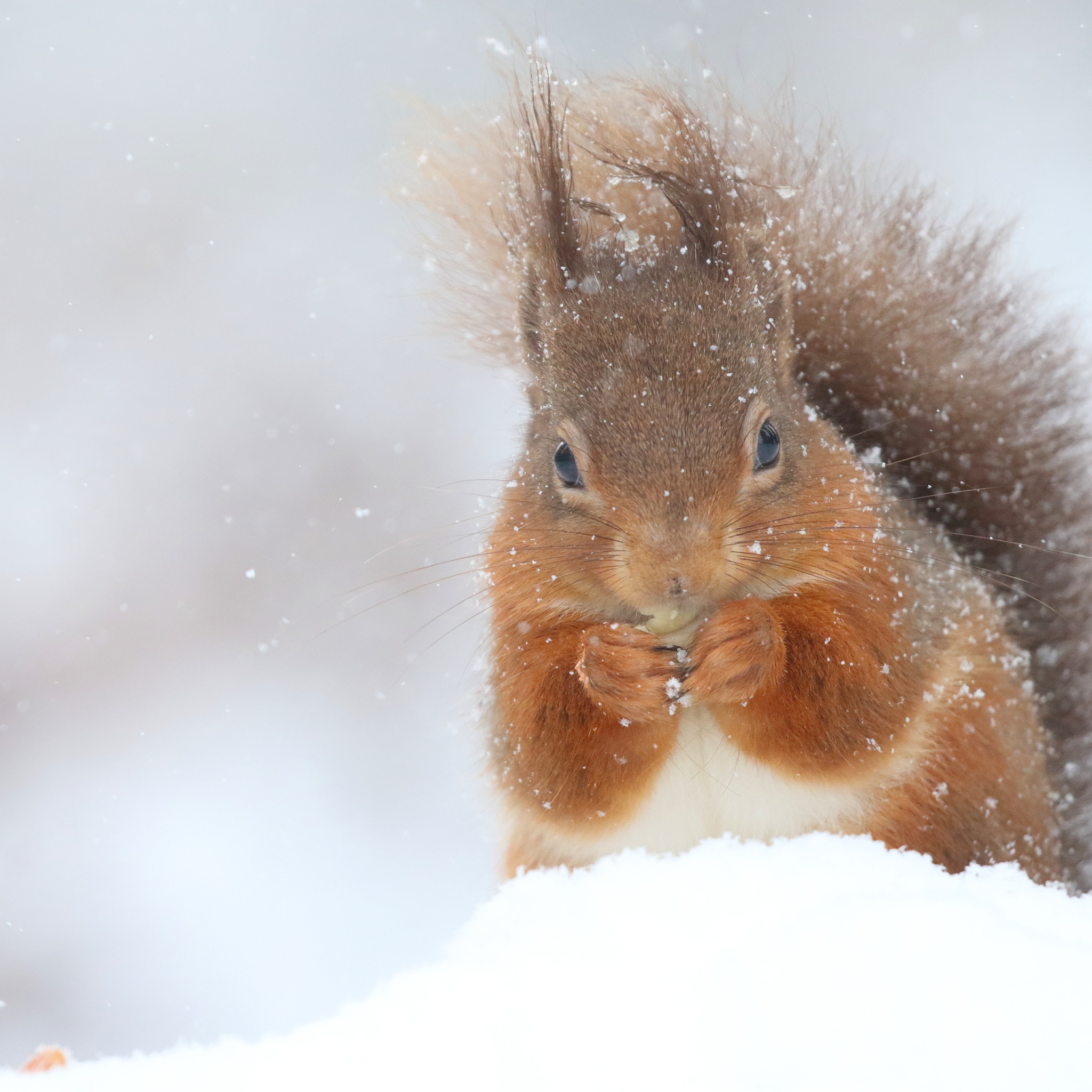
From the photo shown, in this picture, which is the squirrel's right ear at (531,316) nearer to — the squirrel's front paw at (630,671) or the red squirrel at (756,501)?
the red squirrel at (756,501)

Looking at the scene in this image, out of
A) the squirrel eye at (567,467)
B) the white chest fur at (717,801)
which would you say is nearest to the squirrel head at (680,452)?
the squirrel eye at (567,467)

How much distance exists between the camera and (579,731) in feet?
4.72

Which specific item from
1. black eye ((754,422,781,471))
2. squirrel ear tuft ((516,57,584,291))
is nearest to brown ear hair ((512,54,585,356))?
squirrel ear tuft ((516,57,584,291))

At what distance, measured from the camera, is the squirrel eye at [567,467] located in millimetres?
1397

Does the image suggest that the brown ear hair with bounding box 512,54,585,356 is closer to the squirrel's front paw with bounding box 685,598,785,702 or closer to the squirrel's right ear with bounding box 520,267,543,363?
the squirrel's right ear with bounding box 520,267,543,363

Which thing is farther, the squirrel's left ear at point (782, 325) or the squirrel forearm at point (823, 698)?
the squirrel's left ear at point (782, 325)

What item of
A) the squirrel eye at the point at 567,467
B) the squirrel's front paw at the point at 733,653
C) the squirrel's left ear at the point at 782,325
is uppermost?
the squirrel's left ear at the point at 782,325

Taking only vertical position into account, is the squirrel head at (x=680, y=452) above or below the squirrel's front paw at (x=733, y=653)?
above

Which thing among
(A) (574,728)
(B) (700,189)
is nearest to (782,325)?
(B) (700,189)

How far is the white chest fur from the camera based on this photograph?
56.9 inches

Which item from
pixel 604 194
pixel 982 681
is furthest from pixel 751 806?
pixel 604 194

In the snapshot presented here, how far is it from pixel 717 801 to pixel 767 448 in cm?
50

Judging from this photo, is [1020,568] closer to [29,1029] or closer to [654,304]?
[654,304]

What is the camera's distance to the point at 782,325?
5.12 ft
